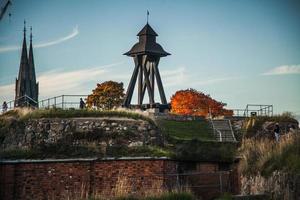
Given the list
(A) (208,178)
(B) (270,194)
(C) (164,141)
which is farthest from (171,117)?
(B) (270,194)

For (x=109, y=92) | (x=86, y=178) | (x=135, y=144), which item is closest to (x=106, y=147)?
(x=135, y=144)

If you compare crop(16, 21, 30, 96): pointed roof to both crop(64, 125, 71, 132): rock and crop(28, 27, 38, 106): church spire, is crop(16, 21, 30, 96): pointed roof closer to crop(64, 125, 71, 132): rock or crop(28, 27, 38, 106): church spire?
crop(28, 27, 38, 106): church spire

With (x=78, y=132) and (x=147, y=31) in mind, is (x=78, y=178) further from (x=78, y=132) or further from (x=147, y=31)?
(x=147, y=31)

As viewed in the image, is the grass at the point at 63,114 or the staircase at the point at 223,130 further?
the staircase at the point at 223,130

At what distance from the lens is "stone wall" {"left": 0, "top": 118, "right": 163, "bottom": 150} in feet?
75.5

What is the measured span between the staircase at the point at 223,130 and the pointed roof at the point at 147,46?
12914 mm

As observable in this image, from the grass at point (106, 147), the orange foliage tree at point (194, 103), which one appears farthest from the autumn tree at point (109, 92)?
the grass at point (106, 147)

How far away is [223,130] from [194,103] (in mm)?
26127

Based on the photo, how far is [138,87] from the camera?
151 feet

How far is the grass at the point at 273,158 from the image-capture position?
14.8 m

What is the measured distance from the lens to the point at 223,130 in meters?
31.7

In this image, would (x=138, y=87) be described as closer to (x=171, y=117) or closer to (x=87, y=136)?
(x=171, y=117)

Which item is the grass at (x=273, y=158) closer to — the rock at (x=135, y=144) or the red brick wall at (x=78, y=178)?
the red brick wall at (x=78, y=178)

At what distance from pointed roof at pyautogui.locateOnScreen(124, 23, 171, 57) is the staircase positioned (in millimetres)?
12914
